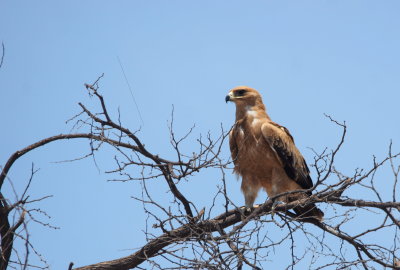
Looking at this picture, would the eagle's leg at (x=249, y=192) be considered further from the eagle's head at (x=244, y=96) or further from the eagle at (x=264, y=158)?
the eagle's head at (x=244, y=96)

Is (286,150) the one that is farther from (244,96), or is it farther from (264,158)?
(244,96)

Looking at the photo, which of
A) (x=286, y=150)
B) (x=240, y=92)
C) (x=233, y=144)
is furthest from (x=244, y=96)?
(x=286, y=150)

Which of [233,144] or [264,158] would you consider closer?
[264,158]

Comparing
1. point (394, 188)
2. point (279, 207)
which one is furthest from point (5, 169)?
point (394, 188)

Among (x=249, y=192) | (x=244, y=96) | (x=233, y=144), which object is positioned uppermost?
(x=244, y=96)

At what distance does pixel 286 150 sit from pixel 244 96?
91 centimetres

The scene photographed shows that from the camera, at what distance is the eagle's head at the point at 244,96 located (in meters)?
7.16

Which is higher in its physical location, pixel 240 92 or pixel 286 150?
pixel 240 92

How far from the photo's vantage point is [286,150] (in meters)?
6.77

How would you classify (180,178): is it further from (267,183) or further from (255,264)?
(267,183)

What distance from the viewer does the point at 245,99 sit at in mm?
7172

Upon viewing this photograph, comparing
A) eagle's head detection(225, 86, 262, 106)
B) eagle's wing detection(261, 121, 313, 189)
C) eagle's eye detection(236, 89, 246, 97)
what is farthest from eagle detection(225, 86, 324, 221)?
eagle's eye detection(236, 89, 246, 97)

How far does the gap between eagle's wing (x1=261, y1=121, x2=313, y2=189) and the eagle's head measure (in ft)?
1.35

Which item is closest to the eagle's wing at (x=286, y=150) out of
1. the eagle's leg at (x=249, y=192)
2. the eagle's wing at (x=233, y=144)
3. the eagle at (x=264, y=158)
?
the eagle at (x=264, y=158)
